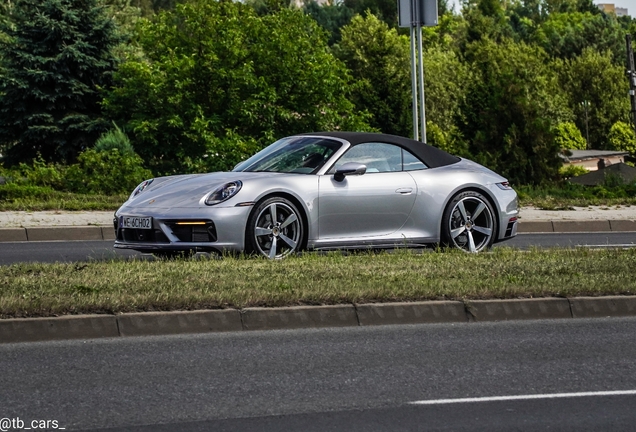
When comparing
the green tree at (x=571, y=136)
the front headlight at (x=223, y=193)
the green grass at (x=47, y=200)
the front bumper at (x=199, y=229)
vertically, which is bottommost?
the green tree at (x=571, y=136)

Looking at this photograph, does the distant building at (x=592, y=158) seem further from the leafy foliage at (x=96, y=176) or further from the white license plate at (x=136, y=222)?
the white license plate at (x=136, y=222)

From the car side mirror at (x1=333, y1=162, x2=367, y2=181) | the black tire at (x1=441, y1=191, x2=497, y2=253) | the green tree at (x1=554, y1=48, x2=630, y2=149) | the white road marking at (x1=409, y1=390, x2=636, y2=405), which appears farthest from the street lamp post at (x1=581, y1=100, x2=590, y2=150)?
the white road marking at (x1=409, y1=390, x2=636, y2=405)

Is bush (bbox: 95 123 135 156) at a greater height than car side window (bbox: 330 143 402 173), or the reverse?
car side window (bbox: 330 143 402 173)

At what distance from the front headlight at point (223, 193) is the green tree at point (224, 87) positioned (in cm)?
1837

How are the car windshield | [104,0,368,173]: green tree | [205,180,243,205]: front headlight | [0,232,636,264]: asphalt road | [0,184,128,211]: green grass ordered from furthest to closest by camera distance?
[104,0,368,173]: green tree → [0,184,128,211]: green grass → [0,232,636,264]: asphalt road → the car windshield → [205,180,243,205]: front headlight

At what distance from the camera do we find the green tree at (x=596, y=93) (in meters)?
88.7

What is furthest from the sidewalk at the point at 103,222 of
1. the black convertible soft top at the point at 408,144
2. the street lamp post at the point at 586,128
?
the street lamp post at the point at 586,128

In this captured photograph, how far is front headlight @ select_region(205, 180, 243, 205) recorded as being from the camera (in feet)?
33.5

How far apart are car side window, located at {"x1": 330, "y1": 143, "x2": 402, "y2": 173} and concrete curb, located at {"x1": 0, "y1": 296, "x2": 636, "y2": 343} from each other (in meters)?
3.43

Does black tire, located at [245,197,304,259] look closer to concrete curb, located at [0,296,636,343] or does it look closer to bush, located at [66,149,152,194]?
concrete curb, located at [0,296,636,343]

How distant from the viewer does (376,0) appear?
113m

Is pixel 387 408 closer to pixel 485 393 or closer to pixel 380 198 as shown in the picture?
pixel 485 393

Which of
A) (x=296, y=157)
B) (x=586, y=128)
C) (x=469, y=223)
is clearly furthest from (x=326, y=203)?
(x=586, y=128)

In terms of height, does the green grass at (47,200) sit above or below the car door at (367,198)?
below
